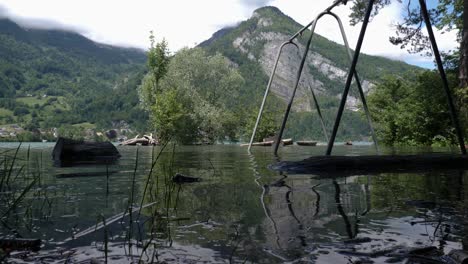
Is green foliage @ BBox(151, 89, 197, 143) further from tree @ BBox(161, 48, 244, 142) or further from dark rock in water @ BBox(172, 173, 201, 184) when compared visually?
dark rock in water @ BBox(172, 173, 201, 184)

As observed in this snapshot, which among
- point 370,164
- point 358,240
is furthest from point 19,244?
point 370,164

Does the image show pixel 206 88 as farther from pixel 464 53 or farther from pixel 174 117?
pixel 464 53

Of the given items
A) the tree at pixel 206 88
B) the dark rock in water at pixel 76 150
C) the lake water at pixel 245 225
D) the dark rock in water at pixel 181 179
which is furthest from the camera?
the tree at pixel 206 88

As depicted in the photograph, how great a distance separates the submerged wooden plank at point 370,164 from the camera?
8.85 m

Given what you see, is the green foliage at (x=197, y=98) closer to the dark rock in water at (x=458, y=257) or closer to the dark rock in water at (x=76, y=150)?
the dark rock in water at (x=76, y=150)

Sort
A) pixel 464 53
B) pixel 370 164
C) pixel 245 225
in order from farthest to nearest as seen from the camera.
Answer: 1. pixel 464 53
2. pixel 370 164
3. pixel 245 225

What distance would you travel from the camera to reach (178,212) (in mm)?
4281

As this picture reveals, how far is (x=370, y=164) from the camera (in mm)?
9523

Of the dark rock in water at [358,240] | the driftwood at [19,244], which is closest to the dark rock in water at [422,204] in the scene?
the dark rock in water at [358,240]

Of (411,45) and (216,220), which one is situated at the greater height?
(411,45)

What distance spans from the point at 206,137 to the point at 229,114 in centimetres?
558

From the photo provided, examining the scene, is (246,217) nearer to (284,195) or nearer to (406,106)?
(284,195)

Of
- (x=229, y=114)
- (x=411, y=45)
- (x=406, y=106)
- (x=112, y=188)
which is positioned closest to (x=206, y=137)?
(x=229, y=114)

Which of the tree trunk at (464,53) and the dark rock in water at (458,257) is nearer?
the dark rock in water at (458,257)
